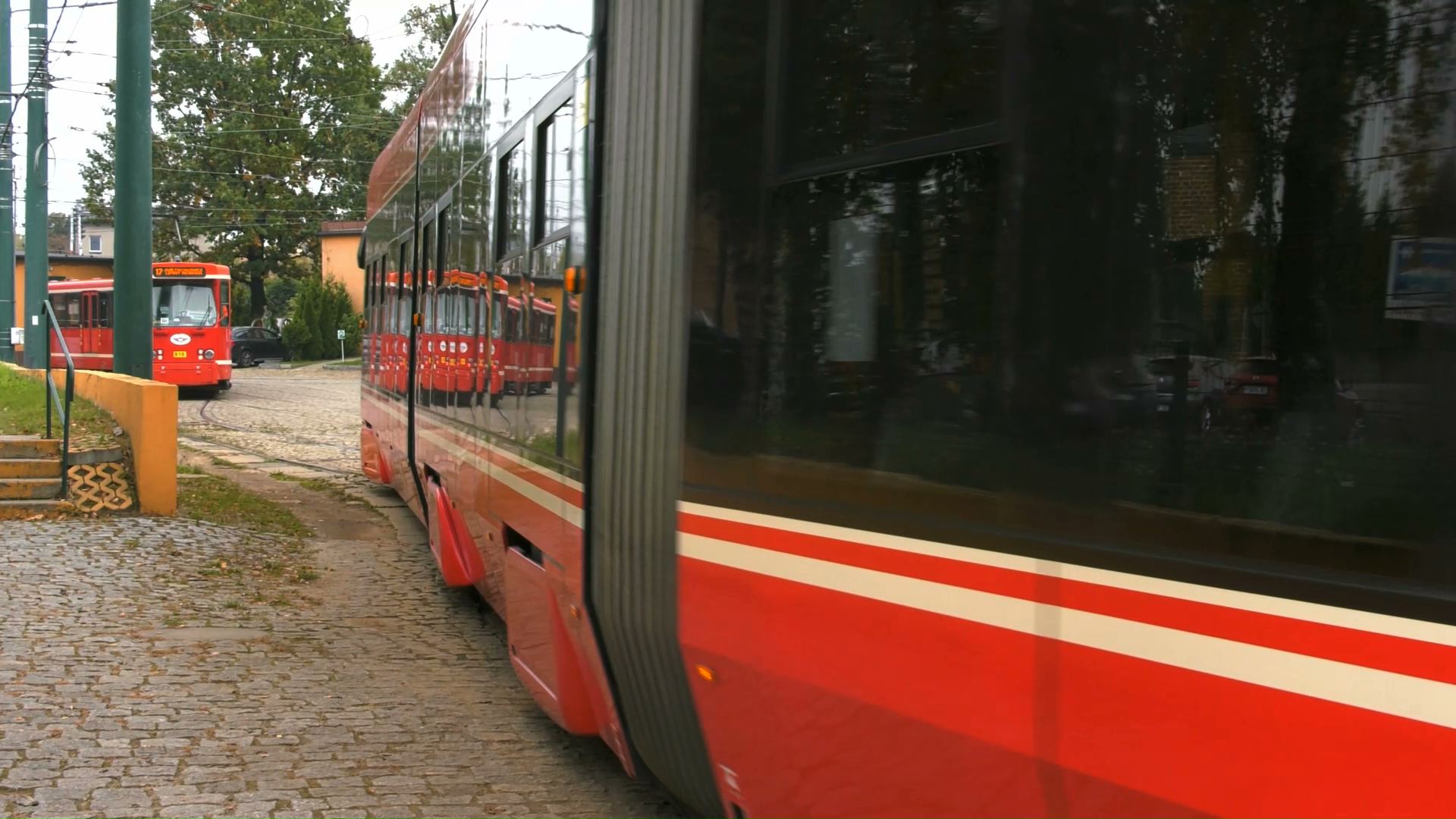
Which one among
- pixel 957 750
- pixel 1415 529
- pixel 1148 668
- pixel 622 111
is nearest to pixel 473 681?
pixel 622 111

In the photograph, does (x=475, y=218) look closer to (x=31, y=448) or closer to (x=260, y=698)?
(x=260, y=698)

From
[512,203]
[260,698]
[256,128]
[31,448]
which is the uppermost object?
[256,128]

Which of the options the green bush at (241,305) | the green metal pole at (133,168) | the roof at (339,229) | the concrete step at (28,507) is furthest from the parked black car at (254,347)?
the concrete step at (28,507)

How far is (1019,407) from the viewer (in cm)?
245

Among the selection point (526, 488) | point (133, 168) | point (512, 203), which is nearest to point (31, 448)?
point (133, 168)

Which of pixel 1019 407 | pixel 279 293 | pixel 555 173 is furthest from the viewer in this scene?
pixel 279 293

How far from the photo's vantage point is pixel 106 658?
690 centimetres

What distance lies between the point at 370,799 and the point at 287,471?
Result: 1378 centimetres

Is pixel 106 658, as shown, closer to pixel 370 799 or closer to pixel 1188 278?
pixel 370 799

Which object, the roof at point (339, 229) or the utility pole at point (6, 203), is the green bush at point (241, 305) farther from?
the utility pole at point (6, 203)

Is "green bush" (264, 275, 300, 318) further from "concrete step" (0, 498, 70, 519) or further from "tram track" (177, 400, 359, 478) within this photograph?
"concrete step" (0, 498, 70, 519)

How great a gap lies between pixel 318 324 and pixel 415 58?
1822cm

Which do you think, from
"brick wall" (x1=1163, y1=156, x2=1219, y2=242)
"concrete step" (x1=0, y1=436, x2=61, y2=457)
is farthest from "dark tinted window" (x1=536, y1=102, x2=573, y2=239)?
"concrete step" (x1=0, y1=436, x2=61, y2=457)

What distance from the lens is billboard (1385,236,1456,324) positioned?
1.88 m
